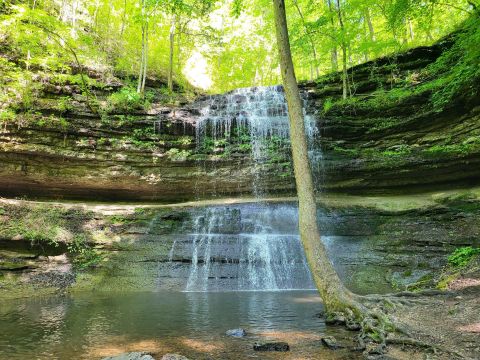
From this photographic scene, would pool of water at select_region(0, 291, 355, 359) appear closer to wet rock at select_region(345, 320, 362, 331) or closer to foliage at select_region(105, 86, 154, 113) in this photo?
wet rock at select_region(345, 320, 362, 331)

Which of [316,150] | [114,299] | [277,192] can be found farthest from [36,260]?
[316,150]

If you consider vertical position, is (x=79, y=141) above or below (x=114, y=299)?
above

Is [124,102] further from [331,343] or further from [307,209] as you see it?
[331,343]

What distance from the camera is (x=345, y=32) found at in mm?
16219

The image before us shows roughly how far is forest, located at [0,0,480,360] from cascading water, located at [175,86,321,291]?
2.6 inches

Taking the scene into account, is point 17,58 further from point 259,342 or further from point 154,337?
point 259,342

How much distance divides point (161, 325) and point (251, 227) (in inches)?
280

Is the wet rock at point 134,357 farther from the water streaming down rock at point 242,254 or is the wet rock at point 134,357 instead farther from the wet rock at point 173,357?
the water streaming down rock at point 242,254

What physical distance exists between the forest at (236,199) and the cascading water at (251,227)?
0.07 m

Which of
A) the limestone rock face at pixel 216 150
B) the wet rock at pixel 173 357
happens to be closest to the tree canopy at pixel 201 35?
the limestone rock face at pixel 216 150

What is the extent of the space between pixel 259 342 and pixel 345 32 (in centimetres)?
1502

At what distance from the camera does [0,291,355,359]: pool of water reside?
510 cm

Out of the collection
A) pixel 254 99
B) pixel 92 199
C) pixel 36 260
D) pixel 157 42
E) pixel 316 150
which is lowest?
pixel 36 260

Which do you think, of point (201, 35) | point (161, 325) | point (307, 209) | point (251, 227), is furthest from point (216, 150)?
point (161, 325)
